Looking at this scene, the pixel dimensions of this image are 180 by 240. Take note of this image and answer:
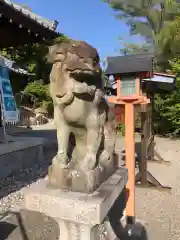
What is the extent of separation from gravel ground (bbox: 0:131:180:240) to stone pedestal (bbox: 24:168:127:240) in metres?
1.61

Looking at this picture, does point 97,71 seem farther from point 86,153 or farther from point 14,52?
point 14,52

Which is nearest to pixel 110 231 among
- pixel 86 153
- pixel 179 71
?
pixel 86 153

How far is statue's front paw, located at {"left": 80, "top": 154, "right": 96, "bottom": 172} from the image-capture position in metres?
1.58

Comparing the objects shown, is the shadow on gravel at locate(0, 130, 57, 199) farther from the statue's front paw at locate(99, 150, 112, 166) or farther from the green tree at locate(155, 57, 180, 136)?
the green tree at locate(155, 57, 180, 136)

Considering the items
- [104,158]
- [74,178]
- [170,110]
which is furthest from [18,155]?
[170,110]

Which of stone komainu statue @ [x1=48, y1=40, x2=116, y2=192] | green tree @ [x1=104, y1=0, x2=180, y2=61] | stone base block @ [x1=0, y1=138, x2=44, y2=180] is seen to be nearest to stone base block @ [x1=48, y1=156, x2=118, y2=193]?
stone komainu statue @ [x1=48, y1=40, x2=116, y2=192]

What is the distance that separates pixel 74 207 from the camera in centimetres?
143

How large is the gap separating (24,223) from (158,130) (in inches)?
347

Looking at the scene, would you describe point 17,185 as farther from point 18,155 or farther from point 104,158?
point 104,158

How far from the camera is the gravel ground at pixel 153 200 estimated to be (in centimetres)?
307

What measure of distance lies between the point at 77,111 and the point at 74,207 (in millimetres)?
569

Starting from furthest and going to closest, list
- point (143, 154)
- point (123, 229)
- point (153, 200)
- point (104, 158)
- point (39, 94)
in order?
point (39, 94)
point (143, 154)
point (153, 200)
point (123, 229)
point (104, 158)

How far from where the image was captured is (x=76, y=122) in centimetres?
166

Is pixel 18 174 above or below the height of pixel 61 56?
below
